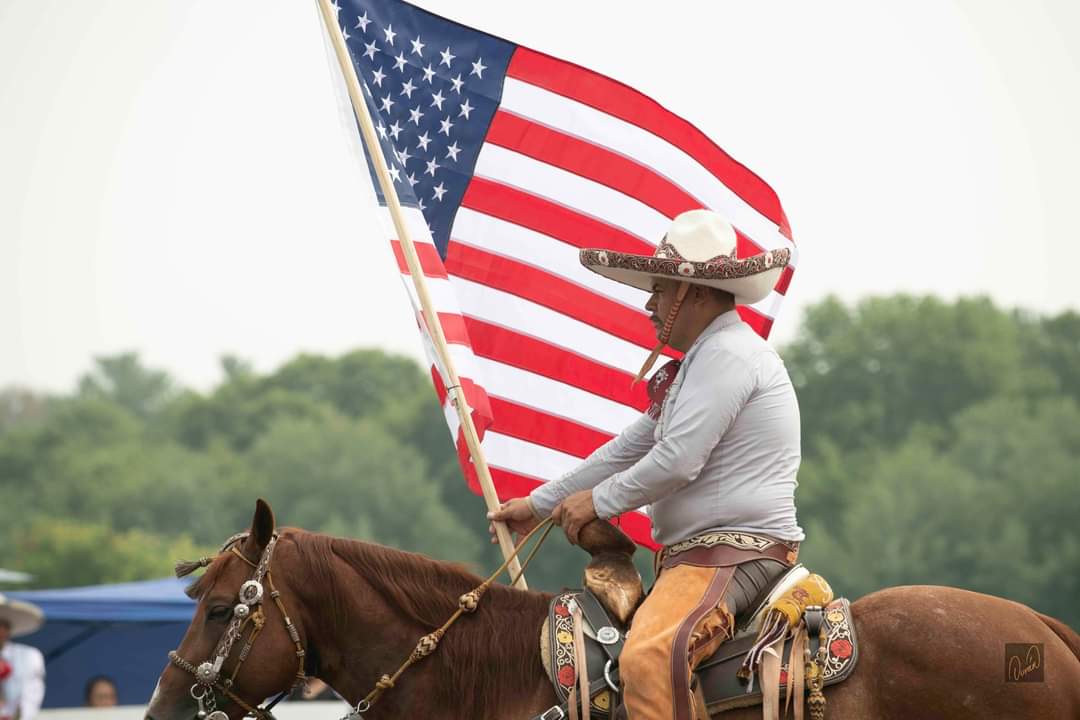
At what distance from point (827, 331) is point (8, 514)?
52111 mm

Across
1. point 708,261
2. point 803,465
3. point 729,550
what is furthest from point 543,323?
point 803,465

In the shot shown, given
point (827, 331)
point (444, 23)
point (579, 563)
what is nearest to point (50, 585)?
point (579, 563)

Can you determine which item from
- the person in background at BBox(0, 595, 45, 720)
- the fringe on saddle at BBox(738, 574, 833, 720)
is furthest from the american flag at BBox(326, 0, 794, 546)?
the person in background at BBox(0, 595, 45, 720)

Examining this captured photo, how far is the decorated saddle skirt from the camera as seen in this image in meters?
5.80

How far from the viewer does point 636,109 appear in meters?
8.95

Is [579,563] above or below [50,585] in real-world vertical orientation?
above

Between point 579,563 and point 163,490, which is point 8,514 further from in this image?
point 579,563

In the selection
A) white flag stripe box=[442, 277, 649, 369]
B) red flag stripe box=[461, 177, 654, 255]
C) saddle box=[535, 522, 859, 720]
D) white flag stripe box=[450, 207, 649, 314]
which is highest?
red flag stripe box=[461, 177, 654, 255]

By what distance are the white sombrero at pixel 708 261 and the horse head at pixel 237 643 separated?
1.87 metres

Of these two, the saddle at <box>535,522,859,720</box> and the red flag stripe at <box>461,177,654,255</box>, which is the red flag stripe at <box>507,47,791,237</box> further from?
the saddle at <box>535,522,859,720</box>

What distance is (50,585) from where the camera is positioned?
65.0 m

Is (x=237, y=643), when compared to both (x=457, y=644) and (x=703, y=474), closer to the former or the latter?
(x=457, y=644)

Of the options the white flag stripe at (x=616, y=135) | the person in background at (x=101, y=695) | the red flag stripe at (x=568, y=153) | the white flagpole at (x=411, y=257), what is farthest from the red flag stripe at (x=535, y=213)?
the person in background at (x=101, y=695)
